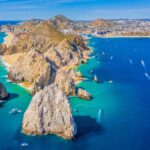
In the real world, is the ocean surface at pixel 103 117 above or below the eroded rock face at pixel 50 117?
below

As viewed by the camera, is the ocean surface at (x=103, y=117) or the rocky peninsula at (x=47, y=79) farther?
the rocky peninsula at (x=47, y=79)

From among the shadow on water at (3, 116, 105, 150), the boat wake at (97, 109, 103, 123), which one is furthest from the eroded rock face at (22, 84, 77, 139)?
the boat wake at (97, 109, 103, 123)

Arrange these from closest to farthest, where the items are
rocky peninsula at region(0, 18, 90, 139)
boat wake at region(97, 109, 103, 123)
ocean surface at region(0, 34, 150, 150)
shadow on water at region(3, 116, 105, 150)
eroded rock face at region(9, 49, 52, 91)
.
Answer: shadow on water at region(3, 116, 105, 150) → ocean surface at region(0, 34, 150, 150) → rocky peninsula at region(0, 18, 90, 139) → boat wake at region(97, 109, 103, 123) → eroded rock face at region(9, 49, 52, 91)

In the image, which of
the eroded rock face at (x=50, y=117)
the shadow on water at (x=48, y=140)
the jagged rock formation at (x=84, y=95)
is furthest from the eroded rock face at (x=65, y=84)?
the eroded rock face at (x=50, y=117)

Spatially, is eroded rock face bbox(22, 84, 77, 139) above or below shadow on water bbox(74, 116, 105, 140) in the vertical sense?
above

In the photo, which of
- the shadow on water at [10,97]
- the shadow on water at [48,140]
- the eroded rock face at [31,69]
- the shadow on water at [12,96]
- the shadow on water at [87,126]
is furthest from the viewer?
the eroded rock face at [31,69]

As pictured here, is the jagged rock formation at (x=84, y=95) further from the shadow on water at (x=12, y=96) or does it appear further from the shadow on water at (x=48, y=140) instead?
the shadow on water at (x=48, y=140)

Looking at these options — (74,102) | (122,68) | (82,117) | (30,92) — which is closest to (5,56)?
(122,68)

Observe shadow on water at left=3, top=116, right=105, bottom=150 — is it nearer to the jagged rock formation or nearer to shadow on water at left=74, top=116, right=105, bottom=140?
shadow on water at left=74, top=116, right=105, bottom=140
